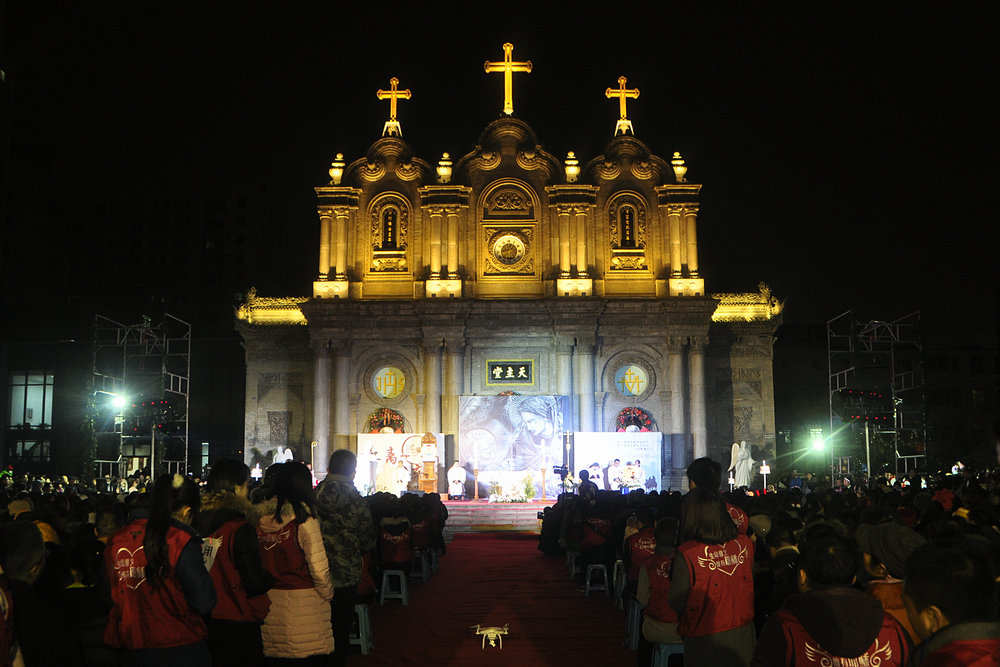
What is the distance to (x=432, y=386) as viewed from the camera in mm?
33531

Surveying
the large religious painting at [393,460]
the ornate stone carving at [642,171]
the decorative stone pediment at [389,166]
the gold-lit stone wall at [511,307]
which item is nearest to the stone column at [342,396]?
the gold-lit stone wall at [511,307]

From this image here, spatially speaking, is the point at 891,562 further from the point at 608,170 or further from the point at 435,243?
the point at 608,170

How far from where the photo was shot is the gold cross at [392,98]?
3672cm

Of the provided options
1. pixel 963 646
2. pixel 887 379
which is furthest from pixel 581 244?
pixel 963 646

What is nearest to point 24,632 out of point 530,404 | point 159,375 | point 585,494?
point 585,494

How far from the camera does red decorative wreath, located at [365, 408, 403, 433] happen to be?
1347 inches

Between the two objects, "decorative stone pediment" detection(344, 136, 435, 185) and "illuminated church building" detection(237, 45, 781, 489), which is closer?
"illuminated church building" detection(237, 45, 781, 489)

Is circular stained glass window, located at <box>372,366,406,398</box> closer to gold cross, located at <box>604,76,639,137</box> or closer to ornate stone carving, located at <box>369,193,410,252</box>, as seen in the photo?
ornate stone carving, located at <box>369,193,410,252</box>

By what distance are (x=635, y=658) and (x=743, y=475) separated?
2293 centimetres

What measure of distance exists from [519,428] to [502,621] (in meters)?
19.0

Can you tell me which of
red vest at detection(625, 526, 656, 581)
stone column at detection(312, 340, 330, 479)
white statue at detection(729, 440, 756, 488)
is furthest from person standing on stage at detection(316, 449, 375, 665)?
white statue at detection(729, 440, 756, 488)

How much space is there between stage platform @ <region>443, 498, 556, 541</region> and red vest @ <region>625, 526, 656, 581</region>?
16.8 meters

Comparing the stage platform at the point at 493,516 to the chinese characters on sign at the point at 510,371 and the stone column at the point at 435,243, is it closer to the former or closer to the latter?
the chinese characters on sign at the point at 510,371

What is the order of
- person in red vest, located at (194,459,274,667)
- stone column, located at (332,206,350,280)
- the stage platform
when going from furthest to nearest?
stone column, located at (332,206,350,280) < the stage platform < person in red vest, located at (194,459,274,667)
